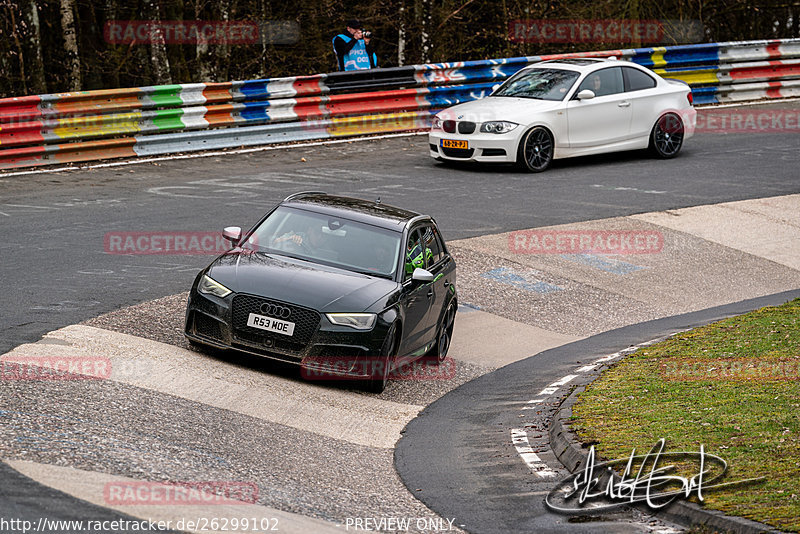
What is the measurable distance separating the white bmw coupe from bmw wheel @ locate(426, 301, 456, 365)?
805 centimetres

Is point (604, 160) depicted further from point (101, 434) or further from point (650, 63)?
point (101, 434)

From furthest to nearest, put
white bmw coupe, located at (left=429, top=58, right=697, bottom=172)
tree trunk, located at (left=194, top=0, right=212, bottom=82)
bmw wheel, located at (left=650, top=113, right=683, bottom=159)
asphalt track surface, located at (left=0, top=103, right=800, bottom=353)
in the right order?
tree trunk, located at (left=194, top=0, right=212, bottom=82)
bmw wheel, located at (left=650, top=113, right=683, bottom=159)
white bmw coupe, located at (left=429, top=58, right=697, bottom=172)
asphalt track surface, located at (left=0, top=103, right=800, bottom=353)

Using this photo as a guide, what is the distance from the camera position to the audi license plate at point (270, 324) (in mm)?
9641

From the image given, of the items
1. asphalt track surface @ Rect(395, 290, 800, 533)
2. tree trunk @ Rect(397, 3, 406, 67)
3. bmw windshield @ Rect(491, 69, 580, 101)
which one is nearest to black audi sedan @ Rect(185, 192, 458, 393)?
asphalt track surface @ Rect(395, 290, 800, 533)

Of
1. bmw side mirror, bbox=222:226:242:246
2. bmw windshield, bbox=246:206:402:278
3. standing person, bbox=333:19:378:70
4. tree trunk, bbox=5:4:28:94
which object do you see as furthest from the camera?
tree trunk, bbox=5:4:28:94

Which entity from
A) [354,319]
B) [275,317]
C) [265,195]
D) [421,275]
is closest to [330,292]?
[354,319]

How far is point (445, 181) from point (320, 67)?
11.7 metres

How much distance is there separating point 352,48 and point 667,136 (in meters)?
6.37

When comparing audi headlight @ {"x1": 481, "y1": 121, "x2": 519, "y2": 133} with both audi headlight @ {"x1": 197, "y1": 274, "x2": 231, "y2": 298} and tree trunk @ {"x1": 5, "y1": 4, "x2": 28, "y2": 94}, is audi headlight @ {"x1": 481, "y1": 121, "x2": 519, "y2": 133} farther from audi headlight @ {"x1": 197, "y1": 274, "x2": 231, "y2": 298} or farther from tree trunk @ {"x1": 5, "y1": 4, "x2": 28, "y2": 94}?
tree trunk @ {"x1": 5, "y1": 4, "x2": 28, "y2": 94}

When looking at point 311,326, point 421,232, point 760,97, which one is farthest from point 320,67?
point 311,326

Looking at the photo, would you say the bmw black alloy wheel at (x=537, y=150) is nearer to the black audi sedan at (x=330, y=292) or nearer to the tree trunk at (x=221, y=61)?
the black audi sedan at (x=330, y=292)

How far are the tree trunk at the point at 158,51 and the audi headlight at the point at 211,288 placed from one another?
52.6 ft

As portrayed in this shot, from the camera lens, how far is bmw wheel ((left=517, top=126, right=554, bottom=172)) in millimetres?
19562

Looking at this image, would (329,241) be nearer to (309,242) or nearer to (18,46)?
(309,242)
